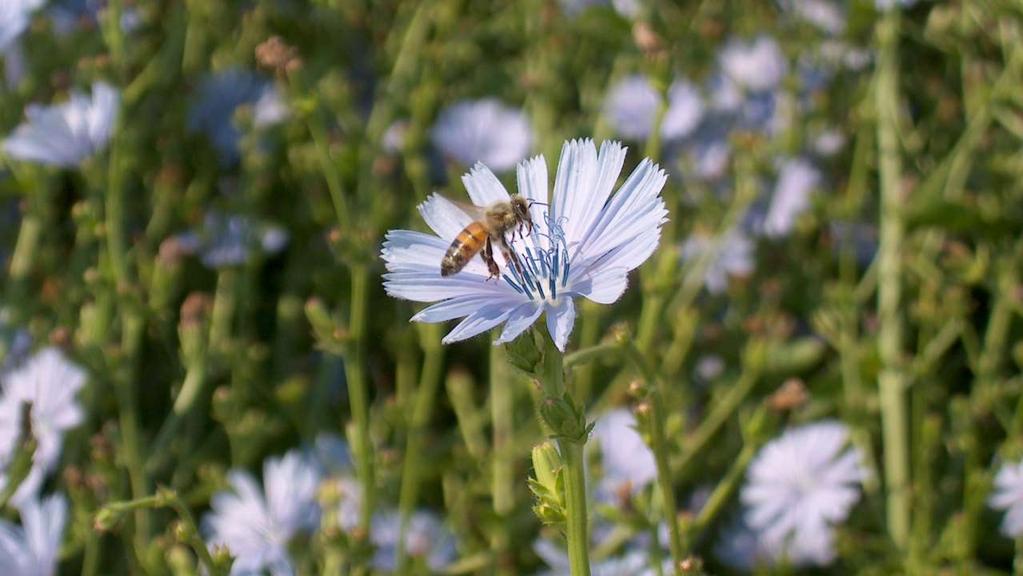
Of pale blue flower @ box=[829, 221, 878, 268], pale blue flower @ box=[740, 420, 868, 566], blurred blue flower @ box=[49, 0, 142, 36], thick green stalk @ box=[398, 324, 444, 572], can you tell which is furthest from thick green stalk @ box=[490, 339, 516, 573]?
blurred blue flower @ box=[49, 0, 142, 36]

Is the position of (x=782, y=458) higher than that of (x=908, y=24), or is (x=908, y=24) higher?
(x=908, y=24)

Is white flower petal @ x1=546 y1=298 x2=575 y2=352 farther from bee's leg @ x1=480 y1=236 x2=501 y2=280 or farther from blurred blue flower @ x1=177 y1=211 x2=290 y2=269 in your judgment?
blurred blue flower @ x1=177 y1=211 x2=290 y2=269

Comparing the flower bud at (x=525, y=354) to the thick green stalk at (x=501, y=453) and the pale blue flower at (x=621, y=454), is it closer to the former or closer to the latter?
the thick green stalk at (x=501, y=453)

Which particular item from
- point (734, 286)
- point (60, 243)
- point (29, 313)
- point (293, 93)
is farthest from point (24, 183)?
point (734, 286)

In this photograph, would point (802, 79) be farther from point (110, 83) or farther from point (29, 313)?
point (29, 313)

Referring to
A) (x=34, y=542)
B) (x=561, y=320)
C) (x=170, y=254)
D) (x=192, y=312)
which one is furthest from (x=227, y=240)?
(x=561, y=320)
